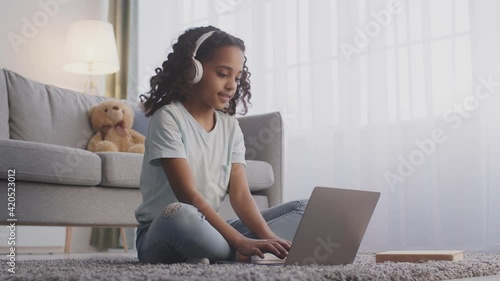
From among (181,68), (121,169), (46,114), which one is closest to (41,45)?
(46,114)

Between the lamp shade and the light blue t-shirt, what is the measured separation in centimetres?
205

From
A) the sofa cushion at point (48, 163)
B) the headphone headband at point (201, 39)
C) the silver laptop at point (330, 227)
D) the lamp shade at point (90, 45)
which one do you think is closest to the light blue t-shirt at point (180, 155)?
the headphone headband at point (201, 39)

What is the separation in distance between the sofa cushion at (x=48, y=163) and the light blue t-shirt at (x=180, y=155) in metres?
0.71

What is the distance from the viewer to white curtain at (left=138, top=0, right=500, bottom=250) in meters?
2.53

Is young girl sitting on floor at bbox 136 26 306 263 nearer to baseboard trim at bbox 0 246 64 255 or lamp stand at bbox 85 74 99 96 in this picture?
baseboard trim at bbox 0 246 64 255

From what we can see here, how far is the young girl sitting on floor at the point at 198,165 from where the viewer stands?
1.34 metres

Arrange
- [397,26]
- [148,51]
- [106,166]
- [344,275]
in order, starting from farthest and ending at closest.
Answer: [148,51]
[397,26]
[106,166]
[344,275]

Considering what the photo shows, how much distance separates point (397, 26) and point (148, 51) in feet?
5.73

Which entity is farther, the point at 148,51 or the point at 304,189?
the point at 148,51

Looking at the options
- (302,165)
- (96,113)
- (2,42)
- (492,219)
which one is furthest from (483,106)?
(2,42)

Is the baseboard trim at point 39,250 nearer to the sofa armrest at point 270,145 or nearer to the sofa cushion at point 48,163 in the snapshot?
the sofa cushion at point 48,163

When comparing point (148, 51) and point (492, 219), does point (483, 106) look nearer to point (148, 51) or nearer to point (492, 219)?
point (492, 219)

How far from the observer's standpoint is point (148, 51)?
13.1 ft

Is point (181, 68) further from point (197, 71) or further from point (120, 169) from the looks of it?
point (120, 169)
